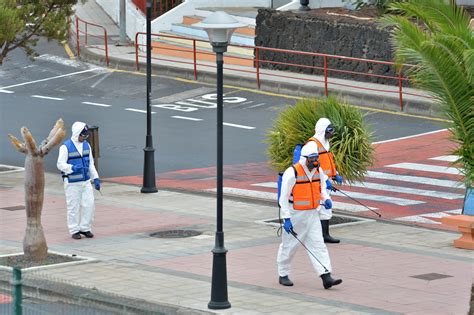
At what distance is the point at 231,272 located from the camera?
55.8 feet

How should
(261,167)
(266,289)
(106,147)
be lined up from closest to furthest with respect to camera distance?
(266,289) < (261,167) < (106,147)

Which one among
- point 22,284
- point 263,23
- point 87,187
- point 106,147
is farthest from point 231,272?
point 263,23

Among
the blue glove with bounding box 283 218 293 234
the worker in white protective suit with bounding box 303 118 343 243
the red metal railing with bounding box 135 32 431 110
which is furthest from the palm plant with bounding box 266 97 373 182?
the red metal railing with bounding box 135 32 431 110

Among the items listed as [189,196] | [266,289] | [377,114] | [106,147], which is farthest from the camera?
[377,114]

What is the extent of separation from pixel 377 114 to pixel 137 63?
9.22 meters

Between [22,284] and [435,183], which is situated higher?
[22,284]

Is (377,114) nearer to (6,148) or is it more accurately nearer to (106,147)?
(106,147)

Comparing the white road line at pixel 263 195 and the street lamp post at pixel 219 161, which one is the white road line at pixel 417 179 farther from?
the street lamp post at pixel 219 161

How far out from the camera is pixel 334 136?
66.7ft

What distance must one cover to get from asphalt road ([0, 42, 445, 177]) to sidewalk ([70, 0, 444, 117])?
1.33 feet

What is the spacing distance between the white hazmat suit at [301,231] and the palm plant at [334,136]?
3.95m

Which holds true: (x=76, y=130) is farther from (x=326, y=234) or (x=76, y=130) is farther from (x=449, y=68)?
(x=449, y=68)

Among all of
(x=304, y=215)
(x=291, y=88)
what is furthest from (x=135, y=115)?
(x=304, y=215)

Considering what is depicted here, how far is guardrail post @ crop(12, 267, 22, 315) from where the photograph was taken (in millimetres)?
10812
